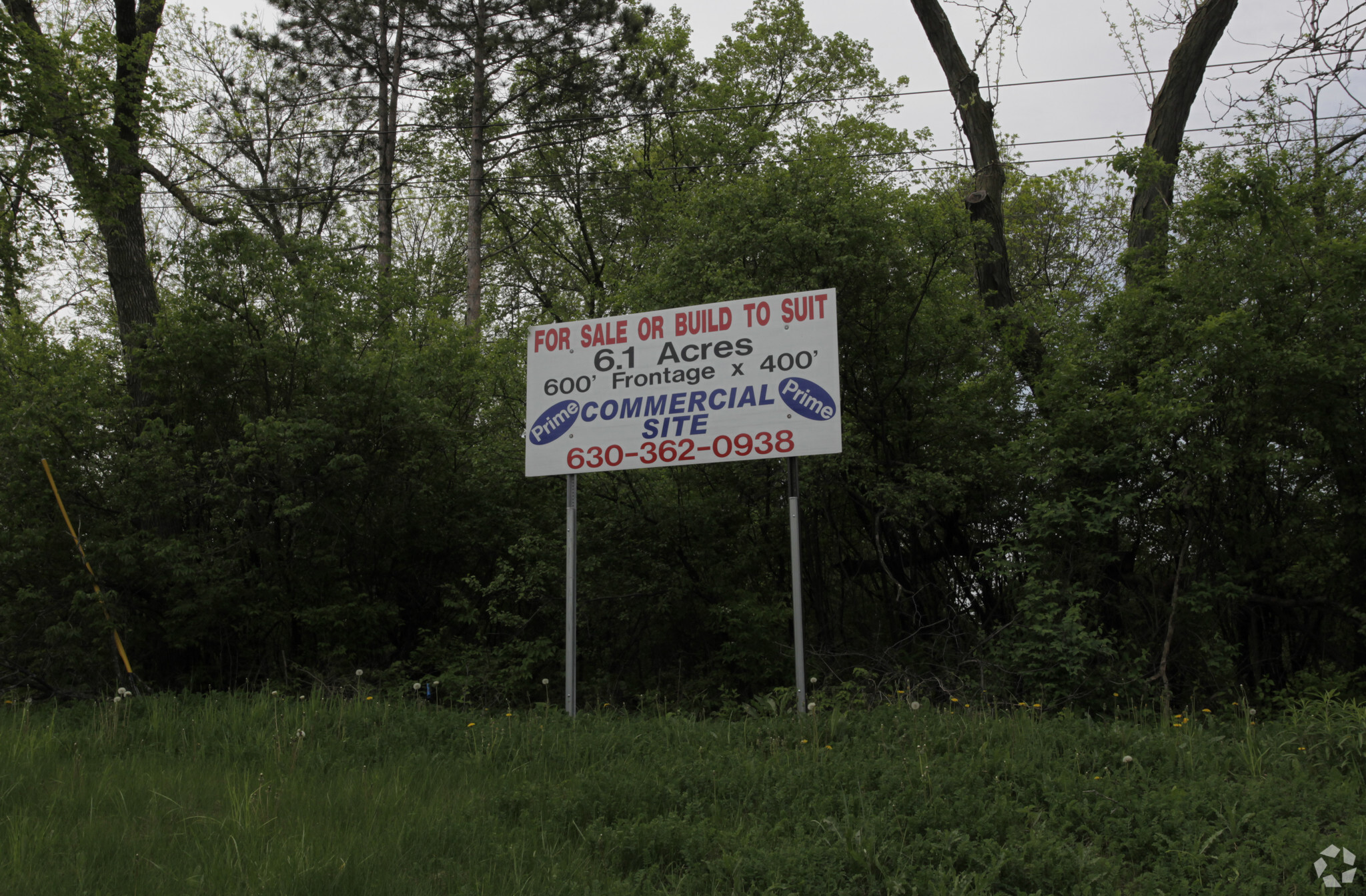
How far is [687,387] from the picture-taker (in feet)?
25.6

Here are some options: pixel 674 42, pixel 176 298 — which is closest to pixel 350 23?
pixel 674 42

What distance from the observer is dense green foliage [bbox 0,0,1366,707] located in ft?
26.9

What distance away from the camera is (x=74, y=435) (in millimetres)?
9656

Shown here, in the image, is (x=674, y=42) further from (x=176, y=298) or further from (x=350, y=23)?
(x=176, y=298)

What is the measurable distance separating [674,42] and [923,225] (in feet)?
45.8

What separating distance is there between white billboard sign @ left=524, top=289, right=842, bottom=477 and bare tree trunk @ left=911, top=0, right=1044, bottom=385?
3.60 metres

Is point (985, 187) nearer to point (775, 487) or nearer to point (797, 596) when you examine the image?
point (775, 487)

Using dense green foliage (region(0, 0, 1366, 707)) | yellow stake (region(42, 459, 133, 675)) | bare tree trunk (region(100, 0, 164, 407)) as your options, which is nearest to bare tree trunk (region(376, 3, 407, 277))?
bare tree trunk (region(100, 0, 164, 407))

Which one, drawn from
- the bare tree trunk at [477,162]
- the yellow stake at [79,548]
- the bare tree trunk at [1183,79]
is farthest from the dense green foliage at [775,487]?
the bare tree trunk at [477,162]

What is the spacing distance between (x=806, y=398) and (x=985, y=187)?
18.7 feet

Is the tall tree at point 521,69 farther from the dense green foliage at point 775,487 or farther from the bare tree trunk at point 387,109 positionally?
the dense green foliage at point 775,487

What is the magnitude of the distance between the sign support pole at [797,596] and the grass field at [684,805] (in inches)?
23.2

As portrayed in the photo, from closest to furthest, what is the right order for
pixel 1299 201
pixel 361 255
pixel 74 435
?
pixel 1299 201, pixel 74 435, pixel 361 255

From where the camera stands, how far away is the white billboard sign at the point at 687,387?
7488 mm
